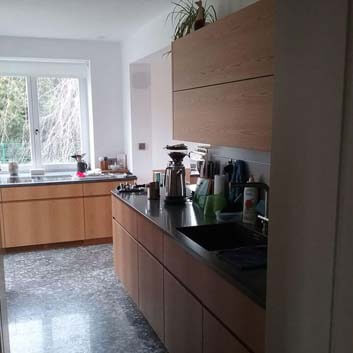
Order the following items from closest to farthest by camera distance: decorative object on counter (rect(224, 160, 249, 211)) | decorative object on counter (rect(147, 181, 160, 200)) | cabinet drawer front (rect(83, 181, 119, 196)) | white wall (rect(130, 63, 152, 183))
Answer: decorative object on counter (rect(224, 160, 249, 211))
decorative object on counter (rect(147, 181, 160, 200))
cabinet drawer front (rect(83, 181, 119, 196))
white wall (rect(130, 63, 152, 183))

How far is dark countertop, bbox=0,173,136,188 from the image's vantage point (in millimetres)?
4371

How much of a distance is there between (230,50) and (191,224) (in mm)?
980

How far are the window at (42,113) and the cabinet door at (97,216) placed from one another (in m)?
0.95

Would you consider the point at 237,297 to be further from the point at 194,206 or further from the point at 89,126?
the point at 89,126

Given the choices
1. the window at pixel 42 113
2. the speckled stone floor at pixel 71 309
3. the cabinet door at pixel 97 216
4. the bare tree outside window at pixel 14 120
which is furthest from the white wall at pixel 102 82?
the speckled stone floor at pixel 71 309

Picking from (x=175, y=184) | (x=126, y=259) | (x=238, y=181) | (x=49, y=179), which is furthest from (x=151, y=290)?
(x=49, y=179)

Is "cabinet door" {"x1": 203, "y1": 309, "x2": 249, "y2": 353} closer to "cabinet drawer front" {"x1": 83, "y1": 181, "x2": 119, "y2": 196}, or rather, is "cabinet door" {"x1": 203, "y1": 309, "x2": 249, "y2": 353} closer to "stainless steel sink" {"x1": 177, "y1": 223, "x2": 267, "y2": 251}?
"stainless steel sink" {"x1": 177, "y1": 223, "x2": 267, "y2": 251}

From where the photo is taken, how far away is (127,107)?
16.4 feet

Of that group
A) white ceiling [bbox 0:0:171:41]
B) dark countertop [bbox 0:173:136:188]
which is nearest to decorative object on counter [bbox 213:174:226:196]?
white ceiling [bbox 0:0:171:41]

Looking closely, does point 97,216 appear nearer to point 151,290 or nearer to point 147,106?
point 147,106

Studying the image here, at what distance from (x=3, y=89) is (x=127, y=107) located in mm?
1545

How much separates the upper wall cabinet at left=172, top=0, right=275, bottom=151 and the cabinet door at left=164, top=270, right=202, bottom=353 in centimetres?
80

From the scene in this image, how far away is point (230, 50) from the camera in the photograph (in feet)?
6.61

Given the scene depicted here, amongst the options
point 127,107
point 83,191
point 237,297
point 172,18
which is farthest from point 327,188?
point 127,107
